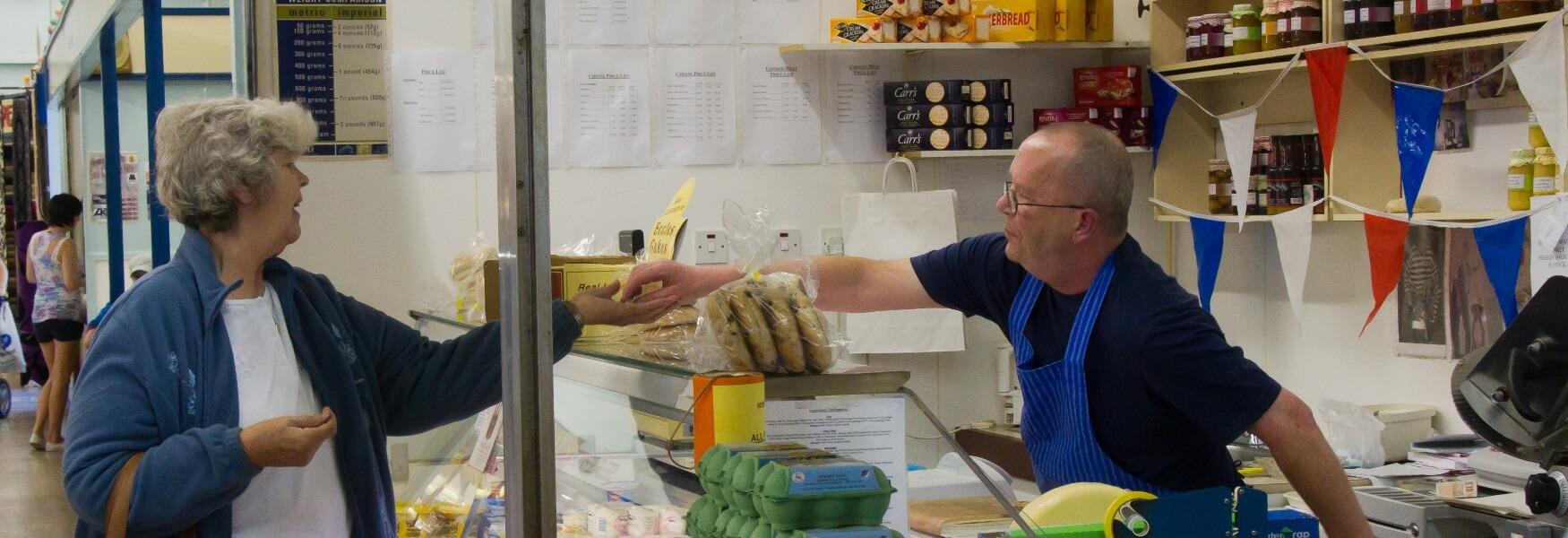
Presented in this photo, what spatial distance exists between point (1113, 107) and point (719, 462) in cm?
393

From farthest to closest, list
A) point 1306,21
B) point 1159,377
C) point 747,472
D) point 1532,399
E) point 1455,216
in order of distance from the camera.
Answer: point 1306,21 → point 1455,216 → point 1532,399 → point 1159,377 → point 747,472

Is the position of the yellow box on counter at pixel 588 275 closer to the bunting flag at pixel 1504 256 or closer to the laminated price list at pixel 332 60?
the laminated price list at pixel 332 60

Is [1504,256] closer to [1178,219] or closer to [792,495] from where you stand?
[1178,219]

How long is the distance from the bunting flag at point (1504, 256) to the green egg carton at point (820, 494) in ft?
10.00

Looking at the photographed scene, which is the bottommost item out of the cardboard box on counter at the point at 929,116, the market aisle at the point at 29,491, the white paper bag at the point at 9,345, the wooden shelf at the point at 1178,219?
the market aisle at the point at 29,491

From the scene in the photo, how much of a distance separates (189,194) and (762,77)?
10.1 ft

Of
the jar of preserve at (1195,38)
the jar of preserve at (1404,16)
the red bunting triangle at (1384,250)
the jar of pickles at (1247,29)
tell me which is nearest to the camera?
the jar of preserve at (1404,16)

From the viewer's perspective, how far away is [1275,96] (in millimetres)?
5023

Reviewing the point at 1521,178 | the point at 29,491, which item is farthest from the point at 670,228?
the point at 29,491

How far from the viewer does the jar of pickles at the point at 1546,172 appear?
3.75 meters

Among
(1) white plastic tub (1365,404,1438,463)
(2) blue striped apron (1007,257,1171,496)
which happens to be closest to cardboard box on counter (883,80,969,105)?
(1) white plastic tub (1365,404,1438,463)

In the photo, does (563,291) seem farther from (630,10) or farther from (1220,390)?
(630,10)

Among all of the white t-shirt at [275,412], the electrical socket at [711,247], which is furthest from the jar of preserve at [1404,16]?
the white t-shirt at [275,412]

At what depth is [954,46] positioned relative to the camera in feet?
16.3
